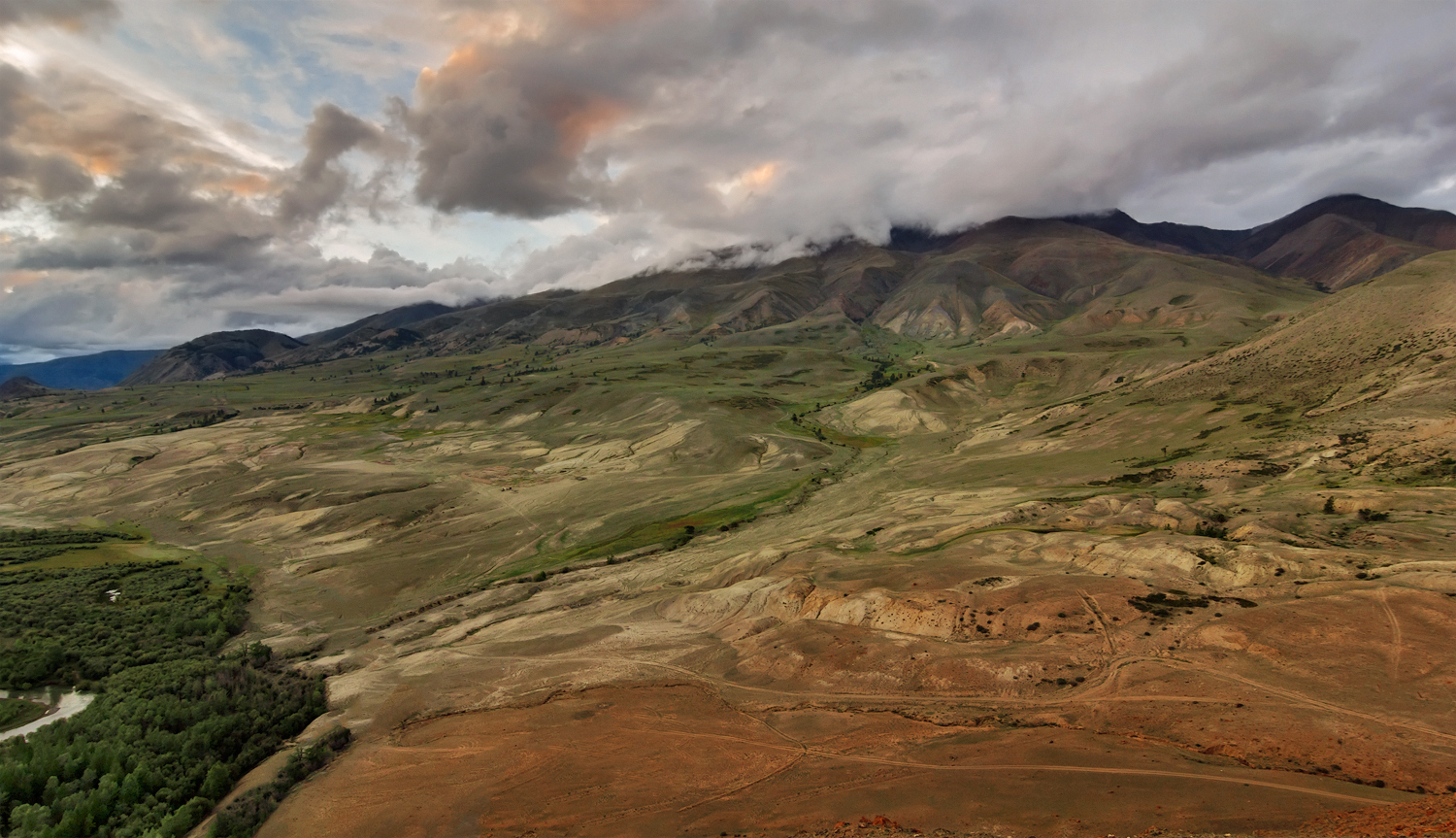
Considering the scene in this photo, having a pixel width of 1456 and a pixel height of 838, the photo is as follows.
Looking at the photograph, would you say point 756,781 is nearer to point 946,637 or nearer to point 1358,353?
point 946,637

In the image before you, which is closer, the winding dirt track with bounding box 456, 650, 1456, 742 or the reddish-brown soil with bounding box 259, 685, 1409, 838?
the reddish-brown soil with bounding box 259, 685, 1409, 838

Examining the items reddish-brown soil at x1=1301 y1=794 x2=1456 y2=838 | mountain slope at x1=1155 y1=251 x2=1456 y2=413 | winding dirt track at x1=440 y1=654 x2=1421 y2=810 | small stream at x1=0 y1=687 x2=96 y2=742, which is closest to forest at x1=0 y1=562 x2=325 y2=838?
small stream at x1=0 y1=687 x2=96 y2=742

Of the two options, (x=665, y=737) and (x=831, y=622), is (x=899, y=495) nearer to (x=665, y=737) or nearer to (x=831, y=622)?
(x=831, y=622)

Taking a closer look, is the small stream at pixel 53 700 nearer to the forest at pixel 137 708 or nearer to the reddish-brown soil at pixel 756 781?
the forest at pixel 137 708

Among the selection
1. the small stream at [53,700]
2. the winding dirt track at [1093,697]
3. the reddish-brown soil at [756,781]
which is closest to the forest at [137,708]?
the small stream at [53,700]

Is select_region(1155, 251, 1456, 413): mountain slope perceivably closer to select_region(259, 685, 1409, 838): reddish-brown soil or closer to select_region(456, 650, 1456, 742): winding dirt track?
select_region(456, 650, 1456, 742): winding dirt track
